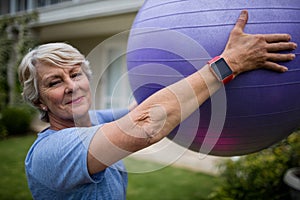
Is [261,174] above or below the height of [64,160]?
below

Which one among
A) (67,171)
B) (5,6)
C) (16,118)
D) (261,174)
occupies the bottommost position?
(16,118)

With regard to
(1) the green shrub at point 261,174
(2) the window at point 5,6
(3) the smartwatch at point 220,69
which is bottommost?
(1) the green shrub at point 261,174

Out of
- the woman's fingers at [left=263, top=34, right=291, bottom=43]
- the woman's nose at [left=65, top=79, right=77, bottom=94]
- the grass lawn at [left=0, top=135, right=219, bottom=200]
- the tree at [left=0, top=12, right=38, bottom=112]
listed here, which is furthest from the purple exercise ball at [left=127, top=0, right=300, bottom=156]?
the tree at [left=0, top=12, right=38, bottom=112]

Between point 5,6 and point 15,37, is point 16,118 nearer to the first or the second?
point 15,37

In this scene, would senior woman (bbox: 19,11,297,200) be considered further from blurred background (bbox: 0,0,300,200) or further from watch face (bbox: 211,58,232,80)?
blurred background (bbox: 0,0,300,200)

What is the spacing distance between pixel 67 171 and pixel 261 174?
2.92 metres

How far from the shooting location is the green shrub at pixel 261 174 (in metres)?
3.68

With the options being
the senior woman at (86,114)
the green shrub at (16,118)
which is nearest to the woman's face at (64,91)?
the senior woman at (86,114)

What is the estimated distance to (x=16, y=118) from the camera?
996 centimetres

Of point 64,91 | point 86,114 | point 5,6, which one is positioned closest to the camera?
point 64,91

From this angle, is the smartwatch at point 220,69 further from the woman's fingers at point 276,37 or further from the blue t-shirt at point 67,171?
the blue t-shirt at point 67,171

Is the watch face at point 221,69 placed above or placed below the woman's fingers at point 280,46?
below

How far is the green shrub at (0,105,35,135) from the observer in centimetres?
980

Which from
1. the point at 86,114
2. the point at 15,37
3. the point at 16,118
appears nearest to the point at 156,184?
the point at 86,114
